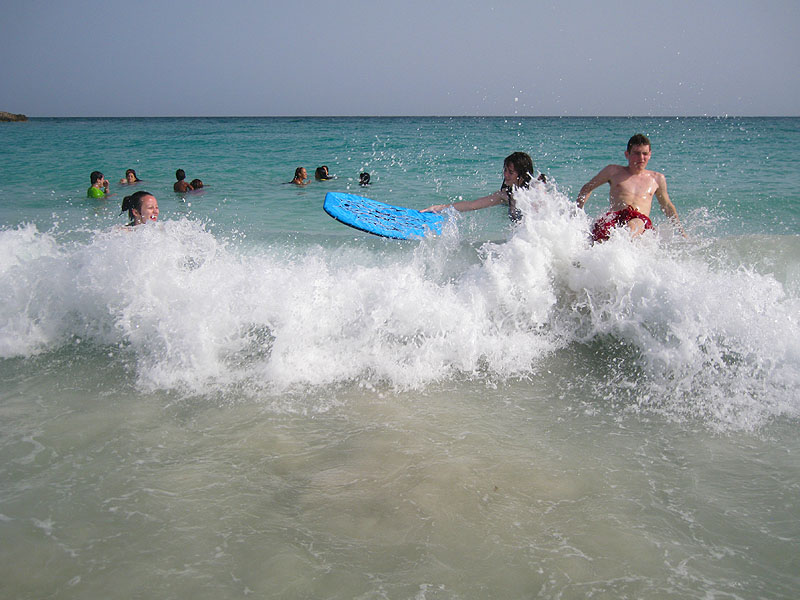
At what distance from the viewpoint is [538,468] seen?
9.53ft

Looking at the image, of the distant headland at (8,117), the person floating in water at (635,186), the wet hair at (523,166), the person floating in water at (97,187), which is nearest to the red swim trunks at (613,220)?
the person floating in water at (635,186)

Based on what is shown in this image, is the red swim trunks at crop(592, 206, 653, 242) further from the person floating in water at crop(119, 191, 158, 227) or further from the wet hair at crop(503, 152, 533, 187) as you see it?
the person floating in water at crop(119, 191, 158, 227)

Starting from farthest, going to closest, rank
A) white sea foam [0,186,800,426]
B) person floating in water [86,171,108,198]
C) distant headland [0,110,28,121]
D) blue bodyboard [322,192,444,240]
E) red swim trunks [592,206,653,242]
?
distant headland [0,110,28,121] → person floating in water [86,171,108,198] → blue bodyboard [322,192,444,240] → red swim trunks [592,206,653,242] → white sea foam [0,186,800,426]

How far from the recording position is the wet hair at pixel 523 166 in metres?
5.94

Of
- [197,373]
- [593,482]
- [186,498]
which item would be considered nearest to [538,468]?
[593,482]

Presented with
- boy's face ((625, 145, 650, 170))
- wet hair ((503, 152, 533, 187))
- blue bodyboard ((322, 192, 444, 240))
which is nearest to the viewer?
boy's face ((625, 145, 650, 170))

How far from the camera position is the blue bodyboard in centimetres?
623

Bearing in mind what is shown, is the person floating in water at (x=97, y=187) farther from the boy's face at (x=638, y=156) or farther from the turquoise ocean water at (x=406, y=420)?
the boy's face at (x=638, y=156)

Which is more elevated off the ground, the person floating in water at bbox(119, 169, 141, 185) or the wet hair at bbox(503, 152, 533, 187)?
the wet hair at bbox(503, 152, 533, 187)

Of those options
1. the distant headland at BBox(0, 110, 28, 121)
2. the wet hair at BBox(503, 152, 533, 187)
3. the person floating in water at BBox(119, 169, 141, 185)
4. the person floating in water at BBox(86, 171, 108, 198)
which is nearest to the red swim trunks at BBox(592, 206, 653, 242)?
the wet hair at BBox(503, 152, 533, 187)

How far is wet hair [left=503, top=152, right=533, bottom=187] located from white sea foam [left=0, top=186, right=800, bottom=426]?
31.5 inches

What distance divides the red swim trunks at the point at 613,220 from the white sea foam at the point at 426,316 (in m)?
0.17

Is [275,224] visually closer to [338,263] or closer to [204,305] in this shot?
[338,263]

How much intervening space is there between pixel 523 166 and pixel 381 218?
1.69 meters
